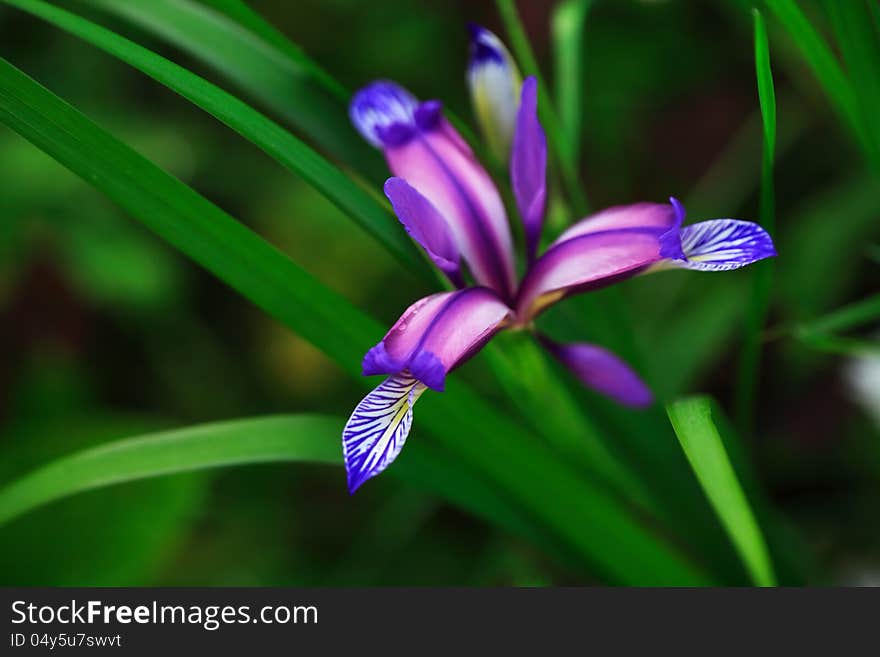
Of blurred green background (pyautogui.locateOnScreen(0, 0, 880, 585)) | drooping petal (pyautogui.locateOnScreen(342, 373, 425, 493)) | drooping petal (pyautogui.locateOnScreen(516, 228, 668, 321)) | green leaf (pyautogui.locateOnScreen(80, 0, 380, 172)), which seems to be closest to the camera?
drooping petal (pyautogui.locateOnScreen(342, 373, 425, 493))

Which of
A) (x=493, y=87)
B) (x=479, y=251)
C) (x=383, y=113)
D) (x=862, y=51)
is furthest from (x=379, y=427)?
(x=862, y=51)

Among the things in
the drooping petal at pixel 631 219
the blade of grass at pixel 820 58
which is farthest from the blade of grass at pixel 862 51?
the drooping petal at pixel 631 219

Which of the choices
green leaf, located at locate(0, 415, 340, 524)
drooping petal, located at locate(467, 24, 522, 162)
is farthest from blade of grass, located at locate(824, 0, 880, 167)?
green leaf, located at locate(0, 415, 340, 524)

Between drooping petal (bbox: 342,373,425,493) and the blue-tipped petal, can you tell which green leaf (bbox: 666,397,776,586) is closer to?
drooping petal (bbox: 342,373,425,493)

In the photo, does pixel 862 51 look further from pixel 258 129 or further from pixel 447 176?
pixel 258 129

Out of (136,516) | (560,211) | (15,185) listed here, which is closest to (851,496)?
(560,211)

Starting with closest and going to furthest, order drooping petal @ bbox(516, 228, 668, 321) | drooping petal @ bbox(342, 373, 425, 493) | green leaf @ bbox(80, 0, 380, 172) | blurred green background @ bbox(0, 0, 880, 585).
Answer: drooping petal @ bbox(342, 373, 425, 493) < drooping petal @ bbox(516, 228, 668, 321) < green leaf @ bbox(80, 0, 380, 172) < blurred green background @ bbox(0, 0, 880, 585)
